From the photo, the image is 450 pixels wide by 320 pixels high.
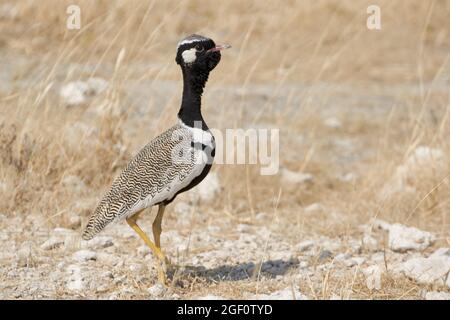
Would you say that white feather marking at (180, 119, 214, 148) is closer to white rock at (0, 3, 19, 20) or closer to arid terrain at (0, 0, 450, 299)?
arid terrain at (0, 0, 450, 299)

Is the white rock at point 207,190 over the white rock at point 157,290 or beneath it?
over

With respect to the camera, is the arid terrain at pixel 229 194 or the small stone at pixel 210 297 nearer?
the small stone at pixel 210 297

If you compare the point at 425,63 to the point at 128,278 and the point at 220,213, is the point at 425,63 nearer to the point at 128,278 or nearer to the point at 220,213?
the point at 220,213

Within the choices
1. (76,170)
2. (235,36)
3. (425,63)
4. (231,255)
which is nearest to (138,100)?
(76,170)

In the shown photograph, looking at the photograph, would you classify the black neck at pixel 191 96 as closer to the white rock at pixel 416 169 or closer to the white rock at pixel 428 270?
the white rock at pixel 428 270

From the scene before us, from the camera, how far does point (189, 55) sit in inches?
171

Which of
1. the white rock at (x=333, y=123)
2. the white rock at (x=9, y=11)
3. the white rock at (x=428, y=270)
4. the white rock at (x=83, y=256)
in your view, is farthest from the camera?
the white rock at (x=9, y=11)

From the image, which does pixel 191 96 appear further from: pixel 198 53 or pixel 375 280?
pixel 375 280

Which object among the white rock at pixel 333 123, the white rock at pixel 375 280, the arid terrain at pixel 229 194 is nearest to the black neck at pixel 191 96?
the arid terrain at pixel 229 194

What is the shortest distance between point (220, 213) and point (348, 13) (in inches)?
249


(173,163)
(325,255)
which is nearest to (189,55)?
(173,163)

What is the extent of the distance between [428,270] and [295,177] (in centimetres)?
253

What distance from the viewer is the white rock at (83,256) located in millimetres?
4703

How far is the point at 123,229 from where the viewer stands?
18.0 feet
